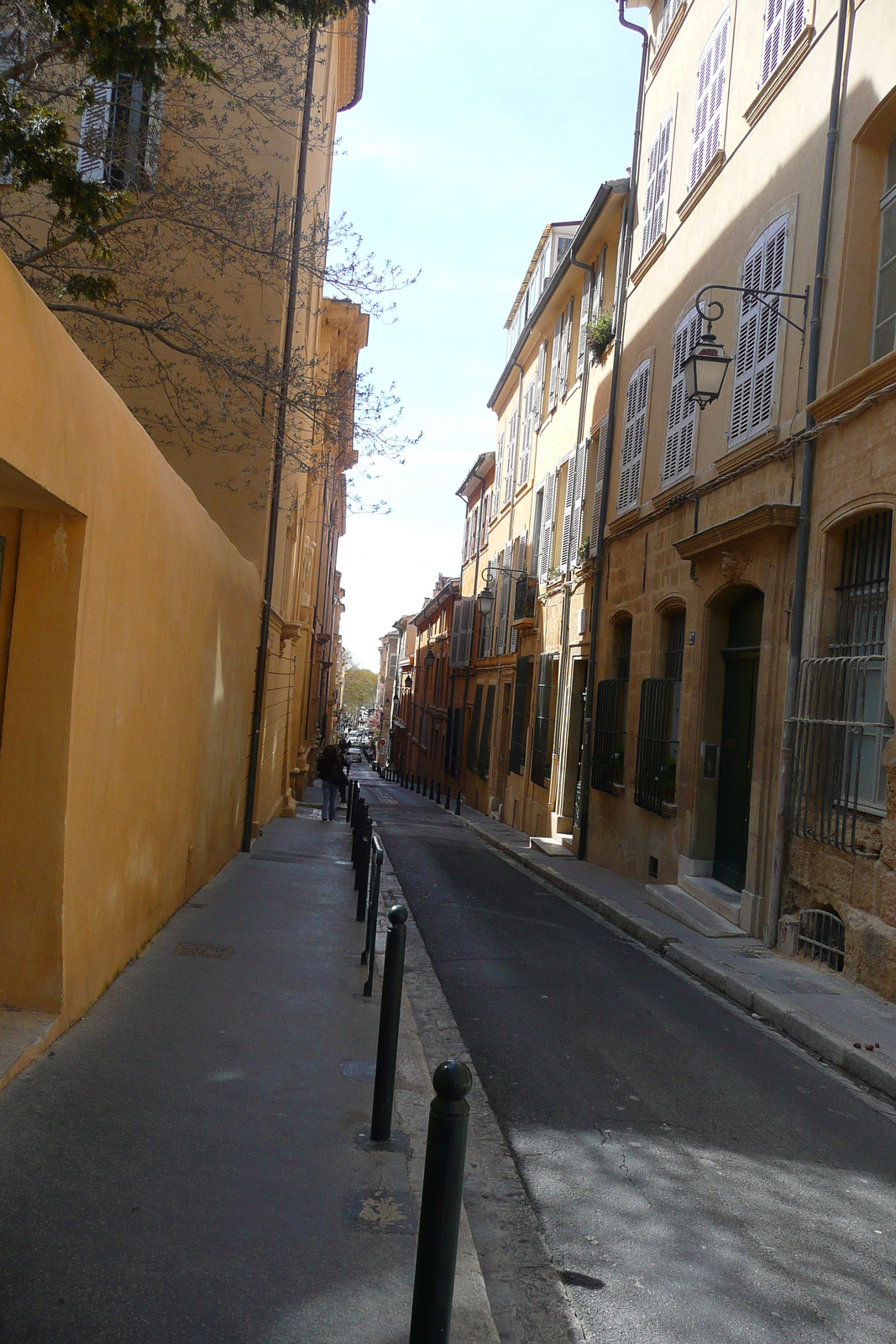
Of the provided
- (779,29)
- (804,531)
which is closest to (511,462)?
(779,29)

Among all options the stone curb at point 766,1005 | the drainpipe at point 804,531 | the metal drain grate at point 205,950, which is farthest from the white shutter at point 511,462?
the metal drain grate at point 205,950

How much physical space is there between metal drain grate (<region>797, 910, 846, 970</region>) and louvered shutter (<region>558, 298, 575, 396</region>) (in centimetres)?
1470

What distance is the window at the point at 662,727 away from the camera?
1313 centimetres

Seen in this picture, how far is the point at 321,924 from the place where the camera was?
8797mm

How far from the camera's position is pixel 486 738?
2862cm

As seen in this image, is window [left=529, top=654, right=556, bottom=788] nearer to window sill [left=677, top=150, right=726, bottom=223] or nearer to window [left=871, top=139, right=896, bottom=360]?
window sill [left=677, top=150, right=726, bottom=223]

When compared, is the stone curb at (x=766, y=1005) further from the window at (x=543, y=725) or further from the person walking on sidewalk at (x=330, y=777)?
the person walking on sidewalk at (x=330, y=777)

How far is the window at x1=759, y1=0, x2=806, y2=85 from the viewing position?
35.8 feet

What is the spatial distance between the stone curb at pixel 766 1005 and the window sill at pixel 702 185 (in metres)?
8.99

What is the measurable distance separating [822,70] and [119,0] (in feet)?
23.9

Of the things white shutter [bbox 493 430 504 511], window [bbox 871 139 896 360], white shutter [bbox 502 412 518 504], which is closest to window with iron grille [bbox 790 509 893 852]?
window [bbox 871 139 896 360]

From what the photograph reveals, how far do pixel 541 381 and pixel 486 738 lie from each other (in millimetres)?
9502

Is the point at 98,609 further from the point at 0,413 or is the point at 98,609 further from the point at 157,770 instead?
the point at 157,770

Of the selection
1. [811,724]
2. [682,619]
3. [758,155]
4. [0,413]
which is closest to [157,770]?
[0,413]
